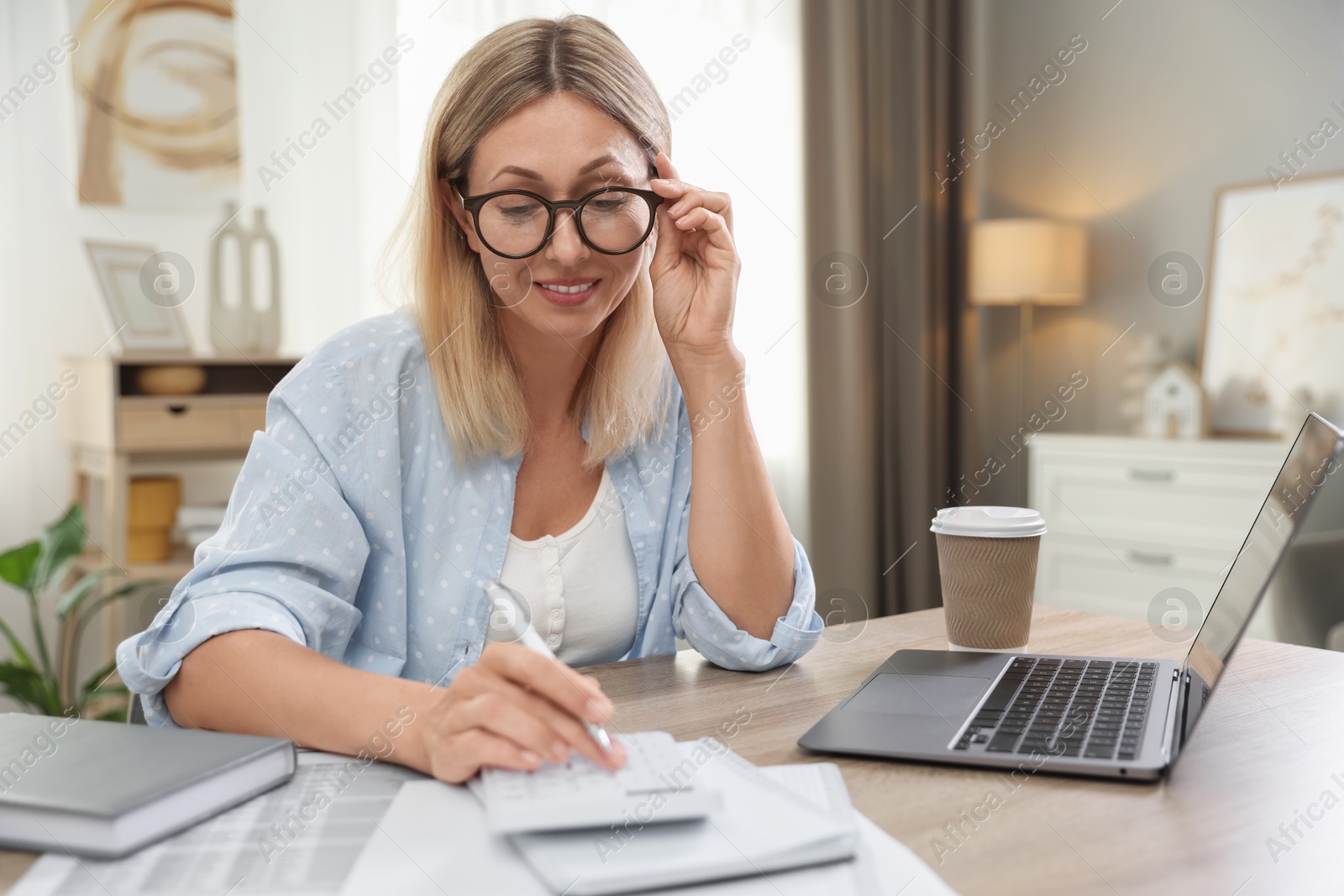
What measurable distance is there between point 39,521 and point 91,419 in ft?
1.33

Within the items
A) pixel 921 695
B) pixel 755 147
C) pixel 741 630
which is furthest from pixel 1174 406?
pixel 921 695

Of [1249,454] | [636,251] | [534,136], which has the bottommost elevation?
[1249,454]

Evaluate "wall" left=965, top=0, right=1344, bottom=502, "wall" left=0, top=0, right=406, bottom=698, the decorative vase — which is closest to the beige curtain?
"wall" left=965, top=0, right=1344, bottom=502

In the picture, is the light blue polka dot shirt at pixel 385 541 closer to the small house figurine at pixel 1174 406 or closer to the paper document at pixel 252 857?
the paper document at pixel 252 857

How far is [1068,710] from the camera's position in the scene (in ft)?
2.82

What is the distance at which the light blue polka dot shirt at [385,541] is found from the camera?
978 mm

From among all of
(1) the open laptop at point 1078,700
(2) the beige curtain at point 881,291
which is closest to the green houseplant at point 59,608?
(1) the open laptop at point 1078,700

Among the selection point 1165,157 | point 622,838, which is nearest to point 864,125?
point 1165,157

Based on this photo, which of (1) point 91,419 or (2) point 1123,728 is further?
(1) point 91,419

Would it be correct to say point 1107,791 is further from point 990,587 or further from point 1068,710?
point 990,587

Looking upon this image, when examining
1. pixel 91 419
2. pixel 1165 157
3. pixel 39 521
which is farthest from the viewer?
pixel 1165 157

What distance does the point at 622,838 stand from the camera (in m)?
0.60

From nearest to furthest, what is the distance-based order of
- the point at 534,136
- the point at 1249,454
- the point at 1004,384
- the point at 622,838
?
the point at 622,838
the point at 534,136
the point at 1249,454
the point at 1004,384

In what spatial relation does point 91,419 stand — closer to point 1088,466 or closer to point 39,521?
point 39,521
